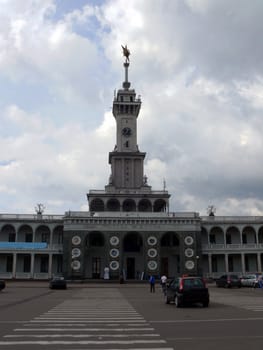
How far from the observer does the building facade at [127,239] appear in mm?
59750

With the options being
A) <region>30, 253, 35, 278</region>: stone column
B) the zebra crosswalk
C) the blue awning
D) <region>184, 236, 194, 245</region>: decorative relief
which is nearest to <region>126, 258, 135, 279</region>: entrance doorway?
<region>184, 236, 194, 245</region>: decorative relief

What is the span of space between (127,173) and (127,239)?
1233cm

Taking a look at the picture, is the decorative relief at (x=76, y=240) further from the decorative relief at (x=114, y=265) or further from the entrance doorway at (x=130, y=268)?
the entrance doorway at (x=130, y=268)

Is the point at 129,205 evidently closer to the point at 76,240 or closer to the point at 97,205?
the point at 97,205

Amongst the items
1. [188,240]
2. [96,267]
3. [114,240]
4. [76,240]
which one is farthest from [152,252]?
[76,240]

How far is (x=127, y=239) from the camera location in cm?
6375

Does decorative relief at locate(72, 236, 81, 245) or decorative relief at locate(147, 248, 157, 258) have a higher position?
decorative relief at locate(72, 236, 81, 245)

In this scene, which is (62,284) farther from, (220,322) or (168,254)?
(220,322)

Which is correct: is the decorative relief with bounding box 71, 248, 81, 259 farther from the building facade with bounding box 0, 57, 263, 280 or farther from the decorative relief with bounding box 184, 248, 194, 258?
the decorative relief with bounding box 184, 248, 194, 258

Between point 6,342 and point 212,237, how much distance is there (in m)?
59.5

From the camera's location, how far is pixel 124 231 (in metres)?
60.2

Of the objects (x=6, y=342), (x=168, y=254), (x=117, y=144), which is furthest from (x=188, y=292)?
(x=117, y=144)

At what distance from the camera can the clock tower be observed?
68000mm

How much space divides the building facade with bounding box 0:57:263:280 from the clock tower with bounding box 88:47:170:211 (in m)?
0.17
